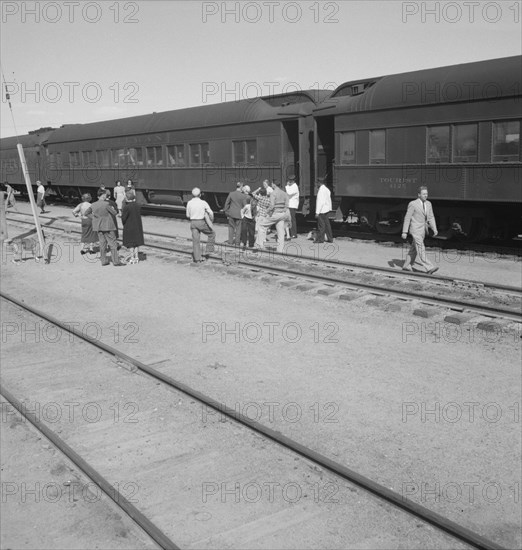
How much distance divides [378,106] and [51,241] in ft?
35.6

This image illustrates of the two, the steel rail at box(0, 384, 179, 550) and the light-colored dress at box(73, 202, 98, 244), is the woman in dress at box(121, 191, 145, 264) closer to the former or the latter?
the light-colored dress at box(73, 202, 98, 244)

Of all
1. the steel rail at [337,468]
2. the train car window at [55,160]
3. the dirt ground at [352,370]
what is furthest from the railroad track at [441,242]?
the train car window at [55,160]

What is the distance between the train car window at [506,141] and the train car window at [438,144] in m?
1.19

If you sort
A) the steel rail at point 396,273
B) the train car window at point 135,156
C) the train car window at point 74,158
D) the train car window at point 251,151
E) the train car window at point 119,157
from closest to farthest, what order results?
the steel rail at point 396,273
the train car window at point 251,151
the train car window at point 135,156
the train car window at point 119,157
the train car window at point 74,158

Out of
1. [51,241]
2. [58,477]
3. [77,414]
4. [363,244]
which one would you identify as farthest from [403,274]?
[51,241]

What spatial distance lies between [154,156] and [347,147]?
1013 centimetres

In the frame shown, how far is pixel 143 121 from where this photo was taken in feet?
85.8

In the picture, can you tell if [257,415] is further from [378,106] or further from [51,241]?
[51,241]

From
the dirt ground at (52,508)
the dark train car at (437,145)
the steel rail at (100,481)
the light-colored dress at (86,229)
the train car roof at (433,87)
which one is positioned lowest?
the dirt ground at (52,508)

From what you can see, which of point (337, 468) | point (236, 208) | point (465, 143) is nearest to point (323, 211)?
point (236, 208)

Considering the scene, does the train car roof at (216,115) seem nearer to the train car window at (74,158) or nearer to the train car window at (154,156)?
the train car window at (154,156)

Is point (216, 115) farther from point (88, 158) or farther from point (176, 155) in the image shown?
point (88, 158)

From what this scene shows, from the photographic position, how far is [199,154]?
897 inches

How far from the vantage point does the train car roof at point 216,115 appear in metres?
19.5
